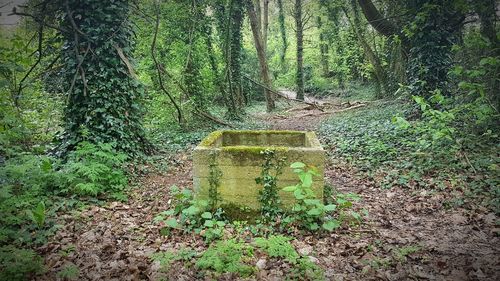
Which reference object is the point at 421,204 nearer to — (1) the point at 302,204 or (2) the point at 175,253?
(1) the point at 302,204

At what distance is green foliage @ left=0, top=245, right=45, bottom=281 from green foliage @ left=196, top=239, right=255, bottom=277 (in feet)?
5.54

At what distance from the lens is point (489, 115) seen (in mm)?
6148

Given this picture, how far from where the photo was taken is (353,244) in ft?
13.6

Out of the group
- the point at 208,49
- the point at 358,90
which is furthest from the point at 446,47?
the point at 358,90

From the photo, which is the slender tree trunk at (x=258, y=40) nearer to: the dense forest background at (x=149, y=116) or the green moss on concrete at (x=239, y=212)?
the dense forest background at (x=149, y=116)

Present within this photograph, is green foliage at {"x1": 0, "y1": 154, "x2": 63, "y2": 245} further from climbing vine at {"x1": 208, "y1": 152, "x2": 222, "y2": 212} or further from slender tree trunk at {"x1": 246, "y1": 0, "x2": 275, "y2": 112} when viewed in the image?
slender tree trunk at {"x1": 246, "y1": 0, "x2": 275, "y2": 112}

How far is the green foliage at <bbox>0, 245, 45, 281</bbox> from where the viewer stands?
312 centimetres

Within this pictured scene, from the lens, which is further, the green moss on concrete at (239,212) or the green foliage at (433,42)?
the green foliage at (433,42)

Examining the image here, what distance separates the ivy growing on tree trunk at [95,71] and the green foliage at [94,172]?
1.97 ft

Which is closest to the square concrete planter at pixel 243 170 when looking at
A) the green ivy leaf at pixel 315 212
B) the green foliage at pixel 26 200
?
the green ivy leaf at pixel 315 212

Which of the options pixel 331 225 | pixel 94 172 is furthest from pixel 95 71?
pixel 331 225

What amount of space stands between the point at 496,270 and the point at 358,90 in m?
21.4

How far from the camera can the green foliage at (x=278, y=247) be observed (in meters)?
3.79

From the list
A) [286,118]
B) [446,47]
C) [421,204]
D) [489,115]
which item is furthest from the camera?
[286,118]
